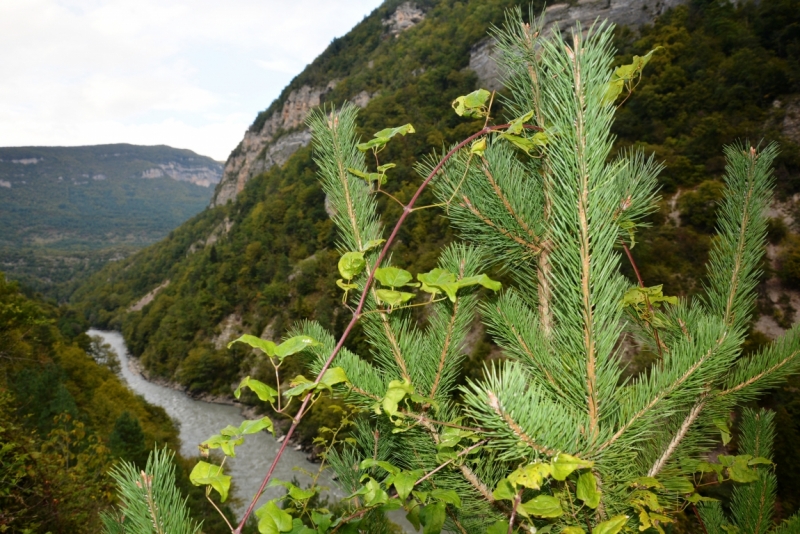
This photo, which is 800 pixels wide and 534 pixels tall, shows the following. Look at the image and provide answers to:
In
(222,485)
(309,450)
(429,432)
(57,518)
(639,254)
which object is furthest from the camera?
(309,450)

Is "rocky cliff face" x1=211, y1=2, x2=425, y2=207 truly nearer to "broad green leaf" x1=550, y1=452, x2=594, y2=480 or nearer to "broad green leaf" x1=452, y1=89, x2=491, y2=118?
"broad green leaf" x1=452, y1=89, x2=491, y2=118

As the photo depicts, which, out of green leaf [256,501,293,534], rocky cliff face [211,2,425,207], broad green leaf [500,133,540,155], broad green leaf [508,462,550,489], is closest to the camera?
broad green leaf [508,462,550,489]

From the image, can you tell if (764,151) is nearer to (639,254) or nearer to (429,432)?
(429,432)

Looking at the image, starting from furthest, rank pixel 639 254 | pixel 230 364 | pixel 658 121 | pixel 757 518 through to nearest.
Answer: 1. pixel 230 364
2. pixel 658 121
3. pixel 639 254
4. pixel 757 518

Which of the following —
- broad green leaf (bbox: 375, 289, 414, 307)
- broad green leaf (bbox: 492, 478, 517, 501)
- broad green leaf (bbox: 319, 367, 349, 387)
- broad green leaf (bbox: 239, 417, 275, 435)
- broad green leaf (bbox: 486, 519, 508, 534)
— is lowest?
broad green leaf (bbox: 486, 519, 508, 534)

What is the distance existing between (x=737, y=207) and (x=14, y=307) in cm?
1329

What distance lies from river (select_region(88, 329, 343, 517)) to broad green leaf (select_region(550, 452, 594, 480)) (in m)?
13.2

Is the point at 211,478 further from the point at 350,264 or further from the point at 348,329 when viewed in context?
the point at 350,264

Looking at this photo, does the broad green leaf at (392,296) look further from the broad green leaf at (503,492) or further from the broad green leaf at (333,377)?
the broad green leaf at (503,492)

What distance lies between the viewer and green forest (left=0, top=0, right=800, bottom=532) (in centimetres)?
1034

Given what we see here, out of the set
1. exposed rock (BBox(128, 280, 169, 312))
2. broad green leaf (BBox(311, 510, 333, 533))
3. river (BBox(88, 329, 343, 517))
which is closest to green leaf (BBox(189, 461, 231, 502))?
broad green leaf (BBox(311, 510, 333, 533))

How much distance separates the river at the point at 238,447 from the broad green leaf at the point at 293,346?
12893mm

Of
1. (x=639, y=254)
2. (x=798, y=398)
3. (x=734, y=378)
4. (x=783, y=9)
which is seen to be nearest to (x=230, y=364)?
(x=639, y=254)

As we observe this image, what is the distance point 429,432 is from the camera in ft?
3.82
